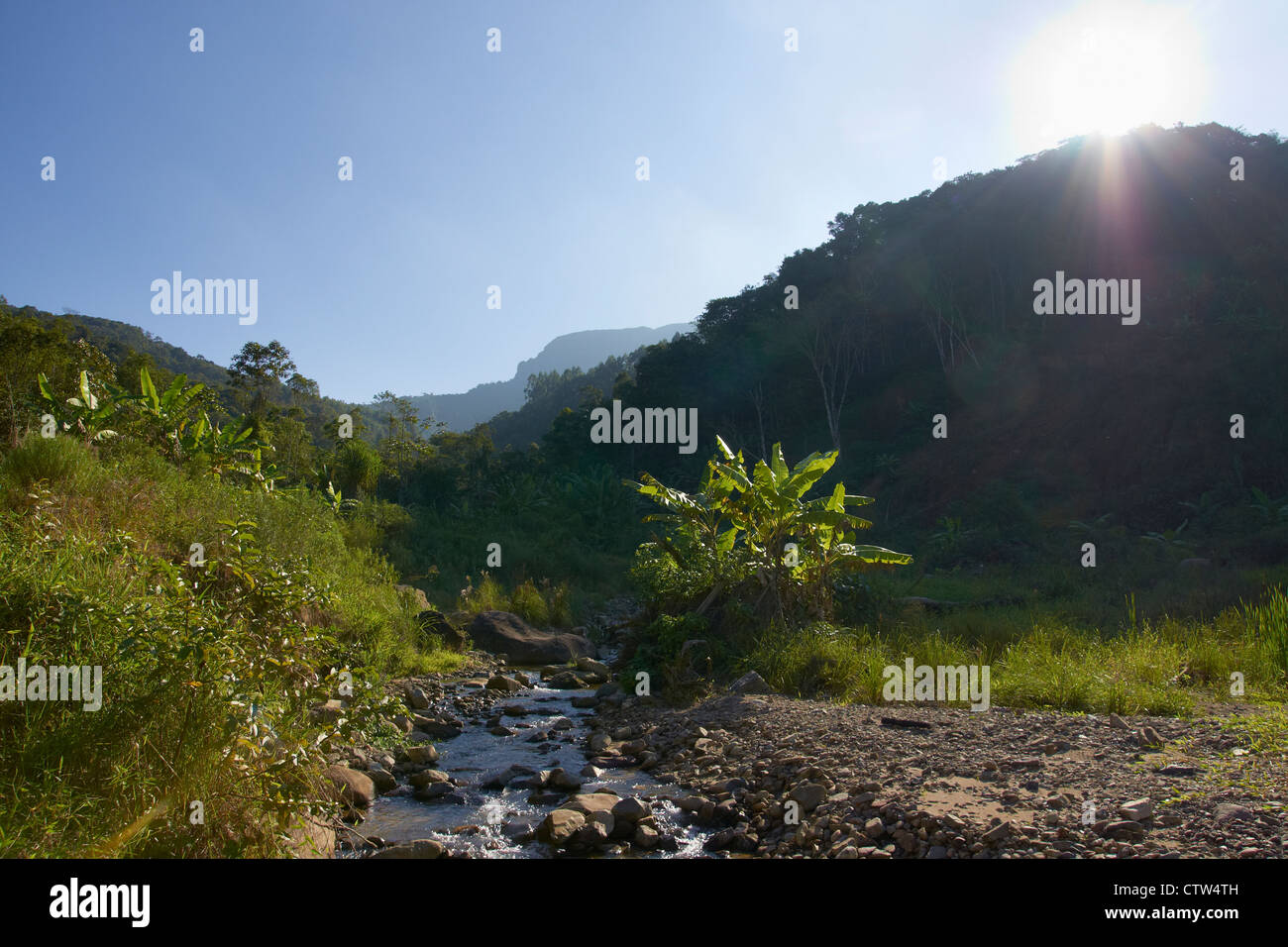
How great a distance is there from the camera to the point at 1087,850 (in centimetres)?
310

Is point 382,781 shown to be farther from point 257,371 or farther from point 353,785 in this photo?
point 257,371

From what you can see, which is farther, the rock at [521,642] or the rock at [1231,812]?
the rock at [521,642]

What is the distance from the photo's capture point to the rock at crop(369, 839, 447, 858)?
12.6 ft

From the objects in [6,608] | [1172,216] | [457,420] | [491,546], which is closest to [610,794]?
[6,608]

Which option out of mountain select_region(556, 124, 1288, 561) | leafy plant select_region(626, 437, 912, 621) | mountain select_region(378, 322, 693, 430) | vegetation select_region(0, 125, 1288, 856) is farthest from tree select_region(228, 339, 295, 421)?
mountain select_region(378, 322, 693, 430)

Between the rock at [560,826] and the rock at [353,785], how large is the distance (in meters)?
1.24

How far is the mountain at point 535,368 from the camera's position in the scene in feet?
390

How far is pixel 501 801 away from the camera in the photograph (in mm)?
5031

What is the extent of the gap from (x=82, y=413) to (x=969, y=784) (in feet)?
31.5

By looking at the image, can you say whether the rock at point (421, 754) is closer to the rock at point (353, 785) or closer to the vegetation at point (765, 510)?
the rock at point (353, 785)

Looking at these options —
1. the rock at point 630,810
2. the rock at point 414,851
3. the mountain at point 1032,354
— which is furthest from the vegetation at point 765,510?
the rock at point 630,810

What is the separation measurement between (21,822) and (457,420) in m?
114

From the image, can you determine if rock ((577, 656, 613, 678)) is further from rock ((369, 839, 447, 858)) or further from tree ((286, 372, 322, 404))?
tree ((286, 372, 322, 404))

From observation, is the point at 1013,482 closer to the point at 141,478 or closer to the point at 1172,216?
the point at 1172,216
